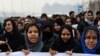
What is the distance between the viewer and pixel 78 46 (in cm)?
452

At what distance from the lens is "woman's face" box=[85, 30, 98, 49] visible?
412 cm

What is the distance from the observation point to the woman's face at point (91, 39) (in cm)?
412

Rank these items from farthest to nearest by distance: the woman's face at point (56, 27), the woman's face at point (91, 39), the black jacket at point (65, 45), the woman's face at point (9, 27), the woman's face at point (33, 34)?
the woman's face at point (56, 27) < the woman's face at point (9, 27) < the black jacket at point (65, 45) < the woman's face at point (33, 34) < the woman's face at point (91, 39)

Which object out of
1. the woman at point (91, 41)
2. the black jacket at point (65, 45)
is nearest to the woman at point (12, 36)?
the black jacket at point (65, 45)

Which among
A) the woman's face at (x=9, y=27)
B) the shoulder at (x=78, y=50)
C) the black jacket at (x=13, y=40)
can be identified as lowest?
the black jacket at (x=13, y=40)

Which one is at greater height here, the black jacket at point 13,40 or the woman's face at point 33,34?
the woman's face at point 33,34

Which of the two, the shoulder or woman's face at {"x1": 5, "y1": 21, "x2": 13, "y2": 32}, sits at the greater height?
woman's face at {"x1": 5, "y1": 21, "x2": 13, "y2": 32}

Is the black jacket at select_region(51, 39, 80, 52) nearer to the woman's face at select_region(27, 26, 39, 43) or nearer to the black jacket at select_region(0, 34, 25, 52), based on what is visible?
the woman's face at select_region(27, 26, 39, 43)

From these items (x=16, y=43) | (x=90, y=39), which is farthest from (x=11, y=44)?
(x=90, y=39)

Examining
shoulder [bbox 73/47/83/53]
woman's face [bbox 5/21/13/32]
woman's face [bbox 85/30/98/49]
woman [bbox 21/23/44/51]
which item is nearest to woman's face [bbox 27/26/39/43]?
woman [bbox 21/23/44/51]

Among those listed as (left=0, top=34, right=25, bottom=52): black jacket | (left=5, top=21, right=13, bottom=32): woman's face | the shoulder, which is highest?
(left=5, top=21, right=13, bottom=32): woman's face

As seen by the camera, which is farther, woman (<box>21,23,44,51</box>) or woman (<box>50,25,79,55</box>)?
woman (<box>50,25,79,55</box>)

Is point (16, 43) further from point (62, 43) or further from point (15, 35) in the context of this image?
point (62, 43)

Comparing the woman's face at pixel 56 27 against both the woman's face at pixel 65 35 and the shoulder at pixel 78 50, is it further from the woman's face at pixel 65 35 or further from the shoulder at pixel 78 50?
the shoulder at pixel 78 50
